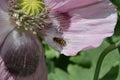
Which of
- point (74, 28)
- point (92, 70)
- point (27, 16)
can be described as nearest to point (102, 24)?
point (74, 28)

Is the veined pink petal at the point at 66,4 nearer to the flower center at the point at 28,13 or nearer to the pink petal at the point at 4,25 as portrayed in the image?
the flower center at the point at 28,13

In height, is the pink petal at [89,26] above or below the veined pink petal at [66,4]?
below

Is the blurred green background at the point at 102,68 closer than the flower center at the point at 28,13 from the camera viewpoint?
No

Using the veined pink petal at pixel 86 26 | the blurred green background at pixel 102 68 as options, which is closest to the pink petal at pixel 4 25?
the veined pink petal at pixel 86 26

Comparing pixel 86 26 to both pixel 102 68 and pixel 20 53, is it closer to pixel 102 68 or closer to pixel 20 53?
pixel 20 53

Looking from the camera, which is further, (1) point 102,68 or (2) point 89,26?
(1) point 102,68

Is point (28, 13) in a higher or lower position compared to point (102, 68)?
higher

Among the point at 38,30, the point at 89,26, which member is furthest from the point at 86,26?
the point at 38,30

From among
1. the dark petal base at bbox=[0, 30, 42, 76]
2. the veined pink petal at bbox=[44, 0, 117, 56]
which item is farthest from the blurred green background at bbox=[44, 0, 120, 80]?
the dark petal base at bbox=[0, 30, 42, 76]
